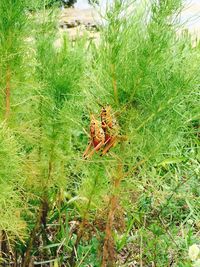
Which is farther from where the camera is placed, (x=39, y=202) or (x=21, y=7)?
(x=39, y=202)

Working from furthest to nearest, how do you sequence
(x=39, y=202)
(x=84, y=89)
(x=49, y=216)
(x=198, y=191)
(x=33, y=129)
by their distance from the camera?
(x=198, y=191)
(x=49, y=216)
(x=39, y=202)
(x=33, y=129)
(x=84, y=89)

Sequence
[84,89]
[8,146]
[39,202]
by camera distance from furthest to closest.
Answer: [39,202] → [84,89] → [8,146]

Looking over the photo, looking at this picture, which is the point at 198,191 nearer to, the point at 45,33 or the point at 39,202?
the point at 39,202

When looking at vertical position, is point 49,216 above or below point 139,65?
below

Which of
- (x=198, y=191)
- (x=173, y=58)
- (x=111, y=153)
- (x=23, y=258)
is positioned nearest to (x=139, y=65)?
(x=173, y=58)

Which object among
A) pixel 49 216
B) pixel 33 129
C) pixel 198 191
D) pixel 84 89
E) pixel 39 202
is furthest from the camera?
pixel 198 191

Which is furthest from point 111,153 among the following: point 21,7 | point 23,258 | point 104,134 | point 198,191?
point 198,191

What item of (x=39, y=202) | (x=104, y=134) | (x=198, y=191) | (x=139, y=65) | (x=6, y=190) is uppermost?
(x=139, y=65)

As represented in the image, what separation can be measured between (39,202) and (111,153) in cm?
36

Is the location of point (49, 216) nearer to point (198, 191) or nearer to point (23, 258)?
point (23, 258)

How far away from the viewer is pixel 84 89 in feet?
3.57

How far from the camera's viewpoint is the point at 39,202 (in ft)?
4.44

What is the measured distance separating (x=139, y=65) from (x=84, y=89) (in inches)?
5.5

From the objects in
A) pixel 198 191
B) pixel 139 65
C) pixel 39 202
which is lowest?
pixel 198 191
